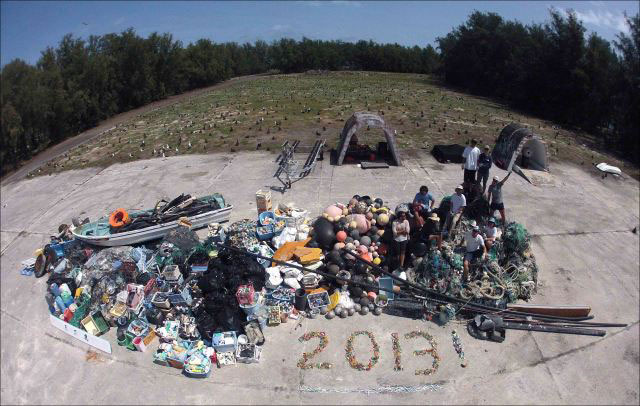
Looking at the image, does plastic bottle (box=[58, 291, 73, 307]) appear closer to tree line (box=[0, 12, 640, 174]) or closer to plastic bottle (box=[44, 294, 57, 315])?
plastic bottle (box=[44, 294, 57, 315])

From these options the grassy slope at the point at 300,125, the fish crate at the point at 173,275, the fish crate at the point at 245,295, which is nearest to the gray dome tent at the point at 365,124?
the grassy slope at the point at 300,125

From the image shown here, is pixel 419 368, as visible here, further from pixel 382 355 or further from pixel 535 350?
pixel 535 350

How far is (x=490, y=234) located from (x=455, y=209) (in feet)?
3.59

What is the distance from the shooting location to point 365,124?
16.5 m

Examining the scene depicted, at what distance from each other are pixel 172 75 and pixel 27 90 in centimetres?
2192

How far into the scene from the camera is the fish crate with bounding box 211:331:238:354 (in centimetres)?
812

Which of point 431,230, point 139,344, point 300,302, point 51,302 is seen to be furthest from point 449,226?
point 51,302

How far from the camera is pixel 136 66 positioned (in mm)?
38750

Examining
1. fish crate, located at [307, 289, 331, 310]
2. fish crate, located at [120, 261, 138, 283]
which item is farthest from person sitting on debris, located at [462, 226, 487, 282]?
fish crate, located at [120, 261, 138, 283]

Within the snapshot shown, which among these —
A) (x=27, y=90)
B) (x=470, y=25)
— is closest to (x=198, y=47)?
(x=27, y=90)

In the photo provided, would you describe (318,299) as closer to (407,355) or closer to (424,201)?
(407,355)

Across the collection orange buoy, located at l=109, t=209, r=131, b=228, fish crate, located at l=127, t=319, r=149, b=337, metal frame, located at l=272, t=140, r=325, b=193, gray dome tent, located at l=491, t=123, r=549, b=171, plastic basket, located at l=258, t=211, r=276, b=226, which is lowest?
fish crate, located at l=127, t=319, r=149, b=337

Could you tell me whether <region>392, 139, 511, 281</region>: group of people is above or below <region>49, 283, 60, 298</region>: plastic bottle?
above

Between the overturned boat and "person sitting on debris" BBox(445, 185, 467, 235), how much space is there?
698 cm
